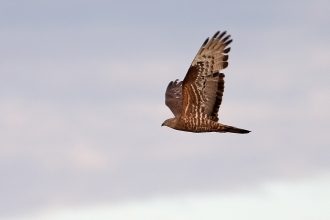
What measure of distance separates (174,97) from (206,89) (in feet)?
19.1

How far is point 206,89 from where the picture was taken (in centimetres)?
2022

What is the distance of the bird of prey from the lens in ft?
65.5

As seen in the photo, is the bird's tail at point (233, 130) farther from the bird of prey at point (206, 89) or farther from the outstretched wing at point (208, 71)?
the outstretched wing at point (208, 71)

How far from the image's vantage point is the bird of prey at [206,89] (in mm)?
19953

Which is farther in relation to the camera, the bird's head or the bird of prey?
the bird's head

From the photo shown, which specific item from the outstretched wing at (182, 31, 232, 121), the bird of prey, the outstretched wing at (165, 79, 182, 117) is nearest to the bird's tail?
the bird of prey

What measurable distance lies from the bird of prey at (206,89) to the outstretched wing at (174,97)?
8.08 feet

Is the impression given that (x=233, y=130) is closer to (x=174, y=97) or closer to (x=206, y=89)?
(x=206, y=89)

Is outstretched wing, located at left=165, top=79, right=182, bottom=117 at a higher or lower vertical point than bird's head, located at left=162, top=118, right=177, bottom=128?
higher

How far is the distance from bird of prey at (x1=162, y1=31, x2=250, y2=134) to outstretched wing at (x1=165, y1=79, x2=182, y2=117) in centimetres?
246

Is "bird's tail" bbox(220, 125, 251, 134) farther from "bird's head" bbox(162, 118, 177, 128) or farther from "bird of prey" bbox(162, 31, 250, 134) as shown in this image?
"bird's head" bbox(162, 118, 177, 128)

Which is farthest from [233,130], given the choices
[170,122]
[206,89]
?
[170,122]

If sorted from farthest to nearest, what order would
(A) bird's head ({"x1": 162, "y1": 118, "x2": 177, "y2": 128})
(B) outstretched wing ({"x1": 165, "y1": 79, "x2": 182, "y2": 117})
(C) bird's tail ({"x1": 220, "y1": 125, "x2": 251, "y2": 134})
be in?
(B) outstretched wing ({"x1": 165, "y1": 79, "x2": 182, "y2": 117}) < (A) bird's head ({"x1": 162, "y1": 118, "x2": 177, "y2": 128}) < (C) bird's tail ({"x1": 220, "y1": 125, "x2": 251, "y2": 134})

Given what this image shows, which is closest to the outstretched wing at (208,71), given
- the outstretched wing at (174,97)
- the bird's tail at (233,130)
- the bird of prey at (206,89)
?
the bird of prey at (206,89)
